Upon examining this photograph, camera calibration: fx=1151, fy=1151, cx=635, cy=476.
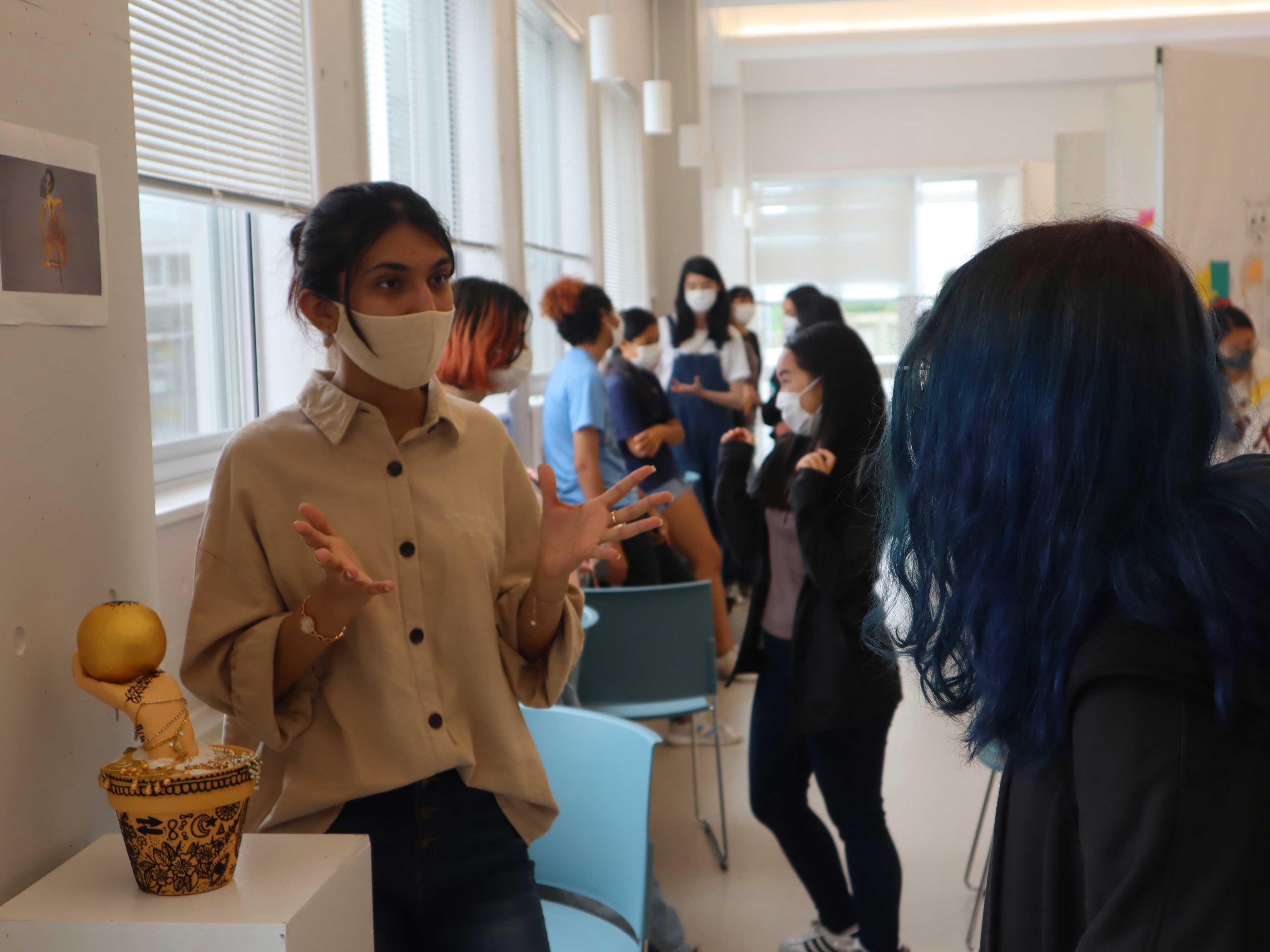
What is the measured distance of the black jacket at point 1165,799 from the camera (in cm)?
A: 66

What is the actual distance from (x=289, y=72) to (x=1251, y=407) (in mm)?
2788

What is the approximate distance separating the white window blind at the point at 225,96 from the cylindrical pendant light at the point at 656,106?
4563mm

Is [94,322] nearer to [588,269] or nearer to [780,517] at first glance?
[780,517]

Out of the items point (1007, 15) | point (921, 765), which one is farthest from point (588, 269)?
point (1007, 15)

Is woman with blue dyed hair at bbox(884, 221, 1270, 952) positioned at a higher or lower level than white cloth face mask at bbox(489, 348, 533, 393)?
lower

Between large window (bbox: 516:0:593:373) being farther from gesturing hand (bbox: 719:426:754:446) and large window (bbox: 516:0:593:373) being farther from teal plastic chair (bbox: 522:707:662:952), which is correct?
teal plastic chair (bbox: 522:707:662:952)

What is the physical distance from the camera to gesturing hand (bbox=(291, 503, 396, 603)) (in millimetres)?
1196

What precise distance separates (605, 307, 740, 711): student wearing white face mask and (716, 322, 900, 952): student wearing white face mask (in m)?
1.43

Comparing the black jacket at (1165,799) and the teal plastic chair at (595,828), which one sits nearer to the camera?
the black jacket at (1165,799)

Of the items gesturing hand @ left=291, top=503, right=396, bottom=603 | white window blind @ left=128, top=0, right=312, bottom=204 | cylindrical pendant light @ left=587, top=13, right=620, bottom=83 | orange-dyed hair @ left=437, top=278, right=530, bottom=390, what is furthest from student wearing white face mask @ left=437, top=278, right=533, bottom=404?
cylindrical pendant light @ left=587, top=13, right=620, bottom=83

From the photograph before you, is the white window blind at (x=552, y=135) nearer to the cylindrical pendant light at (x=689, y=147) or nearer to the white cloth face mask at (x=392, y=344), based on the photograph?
the cylindrical pendant light at (x=689, y=147)

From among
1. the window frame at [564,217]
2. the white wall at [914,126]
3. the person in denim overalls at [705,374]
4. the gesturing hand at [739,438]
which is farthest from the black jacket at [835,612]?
the white wall at [914,126]

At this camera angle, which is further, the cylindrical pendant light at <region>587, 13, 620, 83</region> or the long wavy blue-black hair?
the cylindrical pendant light at <region>587, 13, 620, 83</region>

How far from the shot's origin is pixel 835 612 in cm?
237
